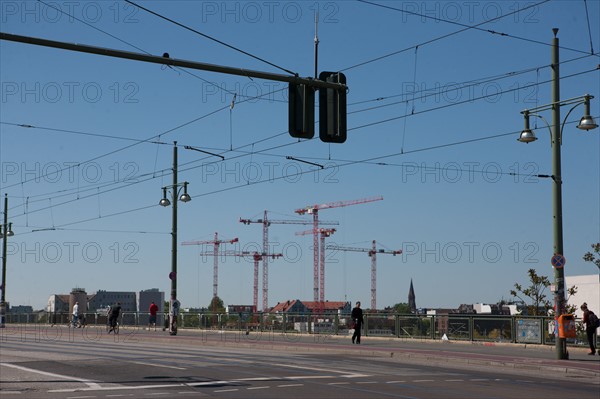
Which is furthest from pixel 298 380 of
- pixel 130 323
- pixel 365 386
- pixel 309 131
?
pixel 130 323

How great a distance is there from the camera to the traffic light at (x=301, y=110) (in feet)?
57.0

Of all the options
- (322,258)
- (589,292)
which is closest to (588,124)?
(589,292)

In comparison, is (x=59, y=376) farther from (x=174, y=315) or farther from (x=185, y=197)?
(x=174, y=315)

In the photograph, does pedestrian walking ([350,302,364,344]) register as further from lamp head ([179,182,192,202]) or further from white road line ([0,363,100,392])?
white road line ([0,363,100,392])

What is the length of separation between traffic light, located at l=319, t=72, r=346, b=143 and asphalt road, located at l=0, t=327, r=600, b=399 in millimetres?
5018

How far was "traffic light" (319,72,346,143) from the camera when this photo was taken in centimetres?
1783

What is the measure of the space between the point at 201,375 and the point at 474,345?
17.3 meters

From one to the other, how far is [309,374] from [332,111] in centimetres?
678

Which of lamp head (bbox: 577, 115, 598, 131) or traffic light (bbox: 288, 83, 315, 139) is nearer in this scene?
traffic light (bbox: 288, 83, 315, 139)

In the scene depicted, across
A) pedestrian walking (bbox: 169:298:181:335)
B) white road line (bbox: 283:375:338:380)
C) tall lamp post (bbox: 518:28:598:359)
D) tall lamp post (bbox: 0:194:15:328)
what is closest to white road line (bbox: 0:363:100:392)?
white road line (bbox: 283:375:338:380)

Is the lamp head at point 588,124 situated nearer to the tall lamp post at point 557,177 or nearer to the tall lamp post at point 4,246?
the tall lamp post at point 557,177

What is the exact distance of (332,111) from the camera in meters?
18.2

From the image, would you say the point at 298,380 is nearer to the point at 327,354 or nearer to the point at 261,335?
the point at 327,354

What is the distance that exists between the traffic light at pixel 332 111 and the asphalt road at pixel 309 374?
16.5 feet
